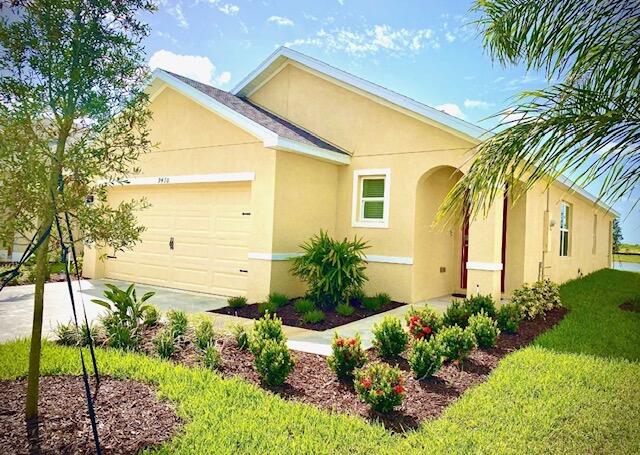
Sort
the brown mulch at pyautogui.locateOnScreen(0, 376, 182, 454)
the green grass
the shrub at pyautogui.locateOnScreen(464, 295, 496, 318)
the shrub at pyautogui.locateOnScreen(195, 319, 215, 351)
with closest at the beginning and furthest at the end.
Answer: the brown mulch at pyautogui.locateOnScreen(0, 376, 182, 454)
the green grass
the shrub at pyautogui.locateOnScreen(195, 319, 215, 351)
the shrub at pyautogui.locateOnScreen(464, 295, 496, 318)

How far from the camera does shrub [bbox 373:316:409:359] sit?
6.16m

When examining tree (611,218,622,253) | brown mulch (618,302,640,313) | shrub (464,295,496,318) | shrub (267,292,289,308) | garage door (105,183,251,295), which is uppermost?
tree (611,218,622,253)

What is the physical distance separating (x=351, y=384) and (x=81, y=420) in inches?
107

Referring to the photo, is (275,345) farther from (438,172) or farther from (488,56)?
(438,172)

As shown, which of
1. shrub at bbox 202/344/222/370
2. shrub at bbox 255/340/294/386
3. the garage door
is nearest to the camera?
shrub at bbox 255/340/294/386

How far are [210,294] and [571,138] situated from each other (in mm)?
8993

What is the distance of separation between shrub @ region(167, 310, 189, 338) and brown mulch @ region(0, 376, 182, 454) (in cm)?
153

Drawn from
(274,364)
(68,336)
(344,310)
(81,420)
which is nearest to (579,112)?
(274,364)

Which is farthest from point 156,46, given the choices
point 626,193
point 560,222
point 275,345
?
point 560,222

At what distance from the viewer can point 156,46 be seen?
4363mm

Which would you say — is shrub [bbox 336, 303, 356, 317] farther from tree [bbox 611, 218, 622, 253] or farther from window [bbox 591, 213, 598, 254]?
tree [bbox 611, 218, 622, 253]

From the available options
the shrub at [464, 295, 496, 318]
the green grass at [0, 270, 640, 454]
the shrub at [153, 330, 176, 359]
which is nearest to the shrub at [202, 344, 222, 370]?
the green grass at [0, 270, 640, 454]

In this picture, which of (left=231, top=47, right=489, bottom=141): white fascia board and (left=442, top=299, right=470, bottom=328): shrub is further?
(left=231, top=47, right=489, bottom=141): white fascia board

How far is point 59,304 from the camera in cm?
971
